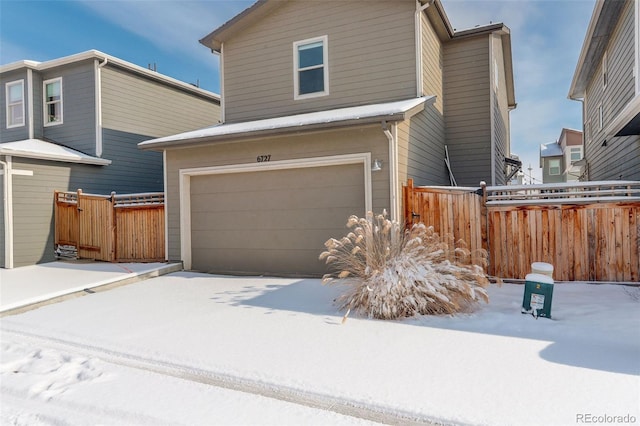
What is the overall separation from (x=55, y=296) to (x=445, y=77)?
34.0 feet

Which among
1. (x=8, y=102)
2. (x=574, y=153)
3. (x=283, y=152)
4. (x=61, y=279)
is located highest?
(x=574, y=153)

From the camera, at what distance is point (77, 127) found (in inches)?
503

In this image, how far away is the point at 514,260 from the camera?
6715mm

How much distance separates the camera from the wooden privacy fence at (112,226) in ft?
32.3

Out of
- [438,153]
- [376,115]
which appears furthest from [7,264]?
[438,153]

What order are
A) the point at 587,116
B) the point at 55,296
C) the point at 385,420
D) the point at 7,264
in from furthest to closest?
1. the point at 587,116
2. the point at 7,264
3. the point at 55,296
4. the point at 385,420

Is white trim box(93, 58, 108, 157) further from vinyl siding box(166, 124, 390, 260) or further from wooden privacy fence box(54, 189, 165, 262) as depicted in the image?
vinyl siding box(166, 124, 390, 260)

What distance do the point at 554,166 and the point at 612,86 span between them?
1032 inches

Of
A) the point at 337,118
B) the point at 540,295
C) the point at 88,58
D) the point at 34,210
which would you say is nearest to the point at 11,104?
the point at 88,58

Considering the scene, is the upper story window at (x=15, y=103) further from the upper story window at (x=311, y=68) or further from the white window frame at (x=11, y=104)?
the upper story window at (x=311, y=68)

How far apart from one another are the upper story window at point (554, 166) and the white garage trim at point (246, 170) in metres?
31.7

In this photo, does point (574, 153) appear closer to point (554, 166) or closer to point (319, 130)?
point (554, 166)

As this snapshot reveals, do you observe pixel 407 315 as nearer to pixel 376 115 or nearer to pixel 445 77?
pixel 376 115

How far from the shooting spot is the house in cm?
757
